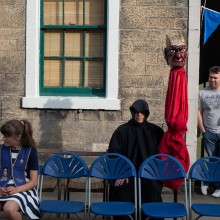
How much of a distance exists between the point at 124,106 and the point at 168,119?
193 centimetres

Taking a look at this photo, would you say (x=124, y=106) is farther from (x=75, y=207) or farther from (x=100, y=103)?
(x=75, y=207)

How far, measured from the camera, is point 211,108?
8391mm

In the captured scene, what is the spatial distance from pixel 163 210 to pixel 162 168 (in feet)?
2.06

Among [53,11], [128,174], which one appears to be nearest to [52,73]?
[53,11]

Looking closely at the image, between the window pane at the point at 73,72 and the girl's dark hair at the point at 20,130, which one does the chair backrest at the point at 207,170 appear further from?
the window pane at the point at 73,72

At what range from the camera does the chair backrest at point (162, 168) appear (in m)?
6.29

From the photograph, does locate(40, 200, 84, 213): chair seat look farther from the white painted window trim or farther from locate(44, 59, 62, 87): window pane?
Answer: locate(44, 59, 62, 87): window pane

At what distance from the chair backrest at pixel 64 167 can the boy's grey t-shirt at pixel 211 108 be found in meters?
2.69

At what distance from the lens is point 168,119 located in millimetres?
6672

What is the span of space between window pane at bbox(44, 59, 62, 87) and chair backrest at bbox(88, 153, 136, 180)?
2789 millimetres

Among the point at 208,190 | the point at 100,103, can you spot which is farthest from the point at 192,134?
the point at 100,103

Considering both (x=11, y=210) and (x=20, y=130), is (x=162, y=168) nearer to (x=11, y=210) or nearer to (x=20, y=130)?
(x=20, y=130)

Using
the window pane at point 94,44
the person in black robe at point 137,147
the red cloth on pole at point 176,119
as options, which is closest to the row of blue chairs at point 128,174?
the person in black robe at point 137,147

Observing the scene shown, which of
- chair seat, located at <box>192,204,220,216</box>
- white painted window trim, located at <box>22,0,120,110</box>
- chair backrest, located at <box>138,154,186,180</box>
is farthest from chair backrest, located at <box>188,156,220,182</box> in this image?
white painted window trim, located at <box>22,0,120,110</box>
